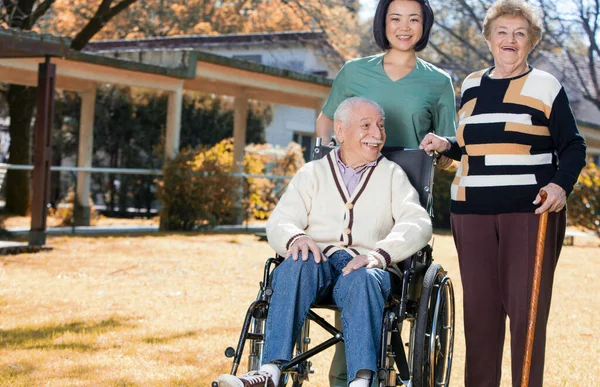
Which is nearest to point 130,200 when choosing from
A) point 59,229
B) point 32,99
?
point 32,99

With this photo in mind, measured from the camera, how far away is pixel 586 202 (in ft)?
51.0

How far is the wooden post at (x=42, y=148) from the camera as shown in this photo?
10438mm

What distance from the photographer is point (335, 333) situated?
12.5 ft

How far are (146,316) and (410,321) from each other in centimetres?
308

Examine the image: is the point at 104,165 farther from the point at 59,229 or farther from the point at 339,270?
the point at 339,270

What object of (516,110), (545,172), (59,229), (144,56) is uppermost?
(144,56)

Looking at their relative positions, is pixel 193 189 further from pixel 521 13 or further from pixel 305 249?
pixel 521 13

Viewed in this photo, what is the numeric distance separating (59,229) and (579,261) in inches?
277

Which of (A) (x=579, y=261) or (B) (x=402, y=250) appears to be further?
(A) (x=579, y=261)

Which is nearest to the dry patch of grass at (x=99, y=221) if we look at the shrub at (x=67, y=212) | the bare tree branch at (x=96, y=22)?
the shrub at (x=67, y=212)

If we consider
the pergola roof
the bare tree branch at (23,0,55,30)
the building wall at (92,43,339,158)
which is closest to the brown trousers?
the pergola roof

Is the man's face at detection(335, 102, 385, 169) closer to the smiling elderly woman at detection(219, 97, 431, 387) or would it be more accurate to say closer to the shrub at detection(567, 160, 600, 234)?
the smiling elderly woman at detection(219, 97, 431, 387)

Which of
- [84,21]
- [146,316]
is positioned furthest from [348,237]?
[84,21]

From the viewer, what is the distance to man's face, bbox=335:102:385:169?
422cm
